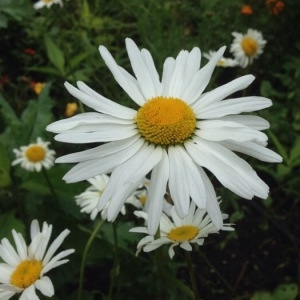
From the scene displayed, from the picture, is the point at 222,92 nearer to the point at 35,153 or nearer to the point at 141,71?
the point at 141,71

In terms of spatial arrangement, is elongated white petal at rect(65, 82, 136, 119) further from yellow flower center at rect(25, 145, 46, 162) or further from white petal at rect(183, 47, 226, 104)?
yellow flower center at rect(25, 145, 46, 162)

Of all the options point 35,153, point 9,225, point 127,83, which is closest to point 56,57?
point 35,153

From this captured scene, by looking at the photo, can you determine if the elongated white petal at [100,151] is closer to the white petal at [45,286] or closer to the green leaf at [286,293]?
the white petal at [45,286]

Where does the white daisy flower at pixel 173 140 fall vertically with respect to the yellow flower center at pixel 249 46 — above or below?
above

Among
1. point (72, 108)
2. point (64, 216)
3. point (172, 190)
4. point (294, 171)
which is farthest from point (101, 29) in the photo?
point (172, 190)

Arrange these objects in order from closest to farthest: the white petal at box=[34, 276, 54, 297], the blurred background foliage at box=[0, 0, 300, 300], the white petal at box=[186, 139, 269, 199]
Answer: the white petal at box=[186, 139, 269, 199] < the white petal at box=[34, 276, 54, 297] < the blurred background foliage at box=[0, 0, 300, 300]

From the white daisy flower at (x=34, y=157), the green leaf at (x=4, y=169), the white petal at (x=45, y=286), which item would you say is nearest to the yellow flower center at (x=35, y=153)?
the white daisy flower at (x=34, y=157)

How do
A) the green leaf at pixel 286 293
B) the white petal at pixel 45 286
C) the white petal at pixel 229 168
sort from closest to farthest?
the white petal at pixel 229 168
the white petal at pixel 45 286
the green leaf at pixel 286 293

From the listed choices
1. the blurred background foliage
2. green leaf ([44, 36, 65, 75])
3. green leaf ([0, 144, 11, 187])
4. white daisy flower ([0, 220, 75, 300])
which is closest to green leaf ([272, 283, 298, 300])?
the blurred background foliage
